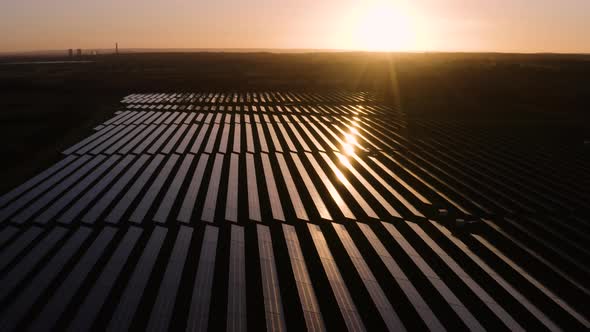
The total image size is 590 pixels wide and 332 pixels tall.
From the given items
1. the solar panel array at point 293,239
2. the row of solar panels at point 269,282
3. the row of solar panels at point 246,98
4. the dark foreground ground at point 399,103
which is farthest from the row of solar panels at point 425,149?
the row of solar panels at point 246,98

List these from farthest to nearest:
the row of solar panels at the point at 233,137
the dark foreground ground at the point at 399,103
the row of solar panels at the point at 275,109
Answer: the row of solar panels at the point at 275,109
the dark foreground ground at the point at 399,103
the row of solar panels at the point at 233,137

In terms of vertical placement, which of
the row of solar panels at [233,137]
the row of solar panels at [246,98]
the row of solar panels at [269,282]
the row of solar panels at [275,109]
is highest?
the row of solar panels at [246,98]

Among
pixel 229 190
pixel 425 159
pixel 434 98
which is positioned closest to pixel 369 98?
pixel 434 98

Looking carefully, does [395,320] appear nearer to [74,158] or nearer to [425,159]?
[425,159]

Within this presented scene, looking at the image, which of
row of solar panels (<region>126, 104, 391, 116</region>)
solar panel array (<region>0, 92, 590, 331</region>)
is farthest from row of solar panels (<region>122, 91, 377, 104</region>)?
solar panel array (<region>0, 92, 590, 331</region>)

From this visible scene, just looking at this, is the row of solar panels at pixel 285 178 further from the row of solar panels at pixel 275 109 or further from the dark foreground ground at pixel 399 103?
the row of solar panels at pixel 275 109

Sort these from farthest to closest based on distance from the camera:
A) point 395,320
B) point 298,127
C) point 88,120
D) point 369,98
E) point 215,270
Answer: point 369,98
point 88,120
point 298,127
point 215,270
point 395,320
